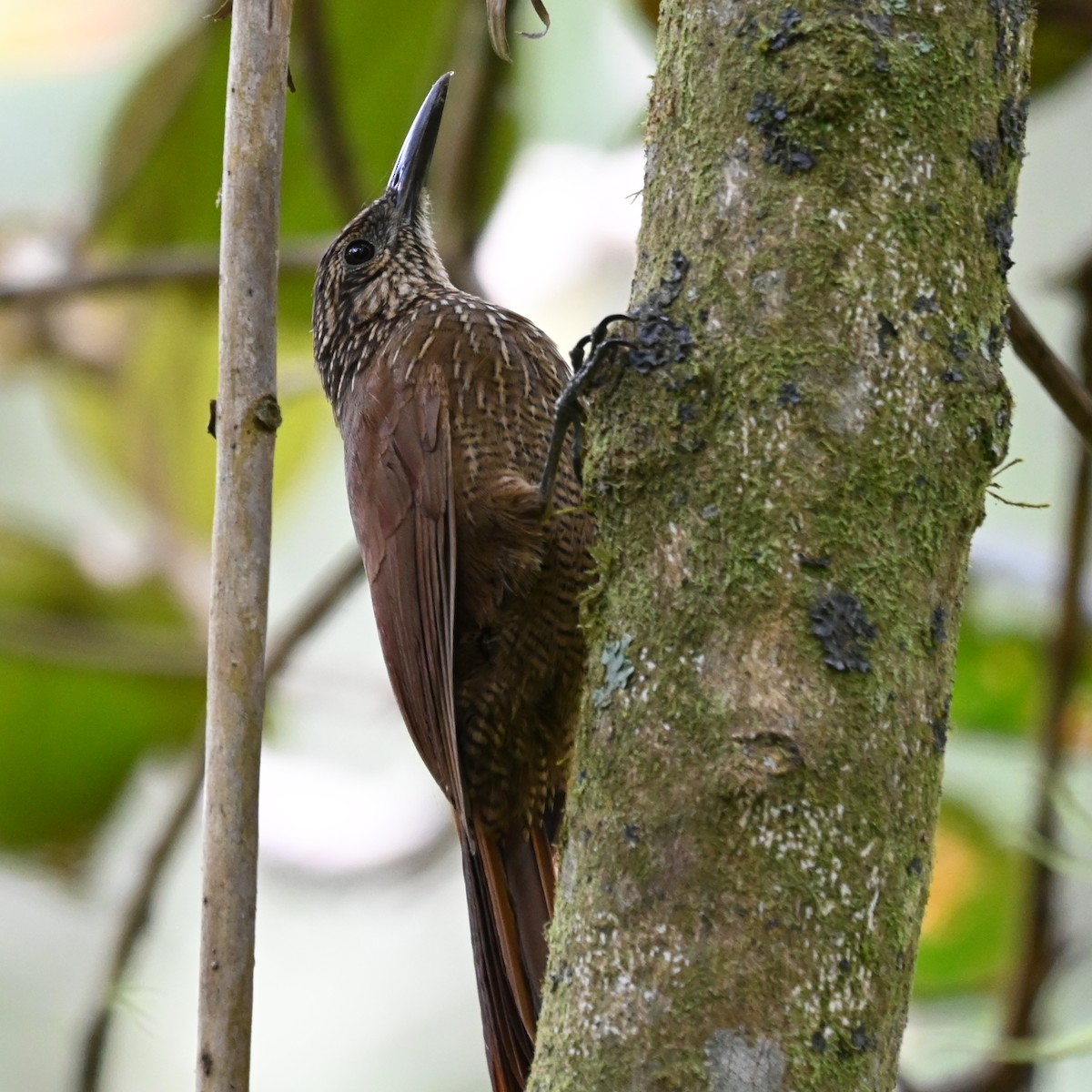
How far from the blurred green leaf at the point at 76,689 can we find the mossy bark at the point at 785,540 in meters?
2.42

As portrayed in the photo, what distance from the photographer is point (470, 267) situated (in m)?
3.27

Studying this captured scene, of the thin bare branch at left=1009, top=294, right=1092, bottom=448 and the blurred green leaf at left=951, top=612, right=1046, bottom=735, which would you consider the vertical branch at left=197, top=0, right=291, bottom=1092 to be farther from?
the blurred green leaf at left=951, top=612, right=1046, bottom=735

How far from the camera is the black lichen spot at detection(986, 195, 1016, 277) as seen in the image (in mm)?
1473

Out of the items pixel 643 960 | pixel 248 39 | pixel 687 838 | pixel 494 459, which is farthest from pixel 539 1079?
pixel 494 459

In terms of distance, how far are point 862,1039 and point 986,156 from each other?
815mm

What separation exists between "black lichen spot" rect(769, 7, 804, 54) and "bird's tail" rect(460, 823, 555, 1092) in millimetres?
1241

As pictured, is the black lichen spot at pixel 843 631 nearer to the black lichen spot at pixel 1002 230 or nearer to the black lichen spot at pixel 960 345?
the black lichen spot at pixel 960 345

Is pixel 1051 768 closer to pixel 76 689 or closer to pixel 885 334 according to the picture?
pixel 885 334

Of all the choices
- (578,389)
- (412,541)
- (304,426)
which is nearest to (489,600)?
(412,541)

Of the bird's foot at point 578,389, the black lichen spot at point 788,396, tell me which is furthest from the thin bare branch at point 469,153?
the black lichen spot at point 788,396

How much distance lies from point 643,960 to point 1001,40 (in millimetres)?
923

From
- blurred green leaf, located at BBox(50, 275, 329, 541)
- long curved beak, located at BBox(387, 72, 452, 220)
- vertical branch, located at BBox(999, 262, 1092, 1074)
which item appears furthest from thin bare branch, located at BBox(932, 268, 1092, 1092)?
blurred green leaf, located at BBox(50, 275, 329, 541)

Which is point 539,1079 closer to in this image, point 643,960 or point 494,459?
point 643,960

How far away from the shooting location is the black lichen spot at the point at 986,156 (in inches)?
57.5
